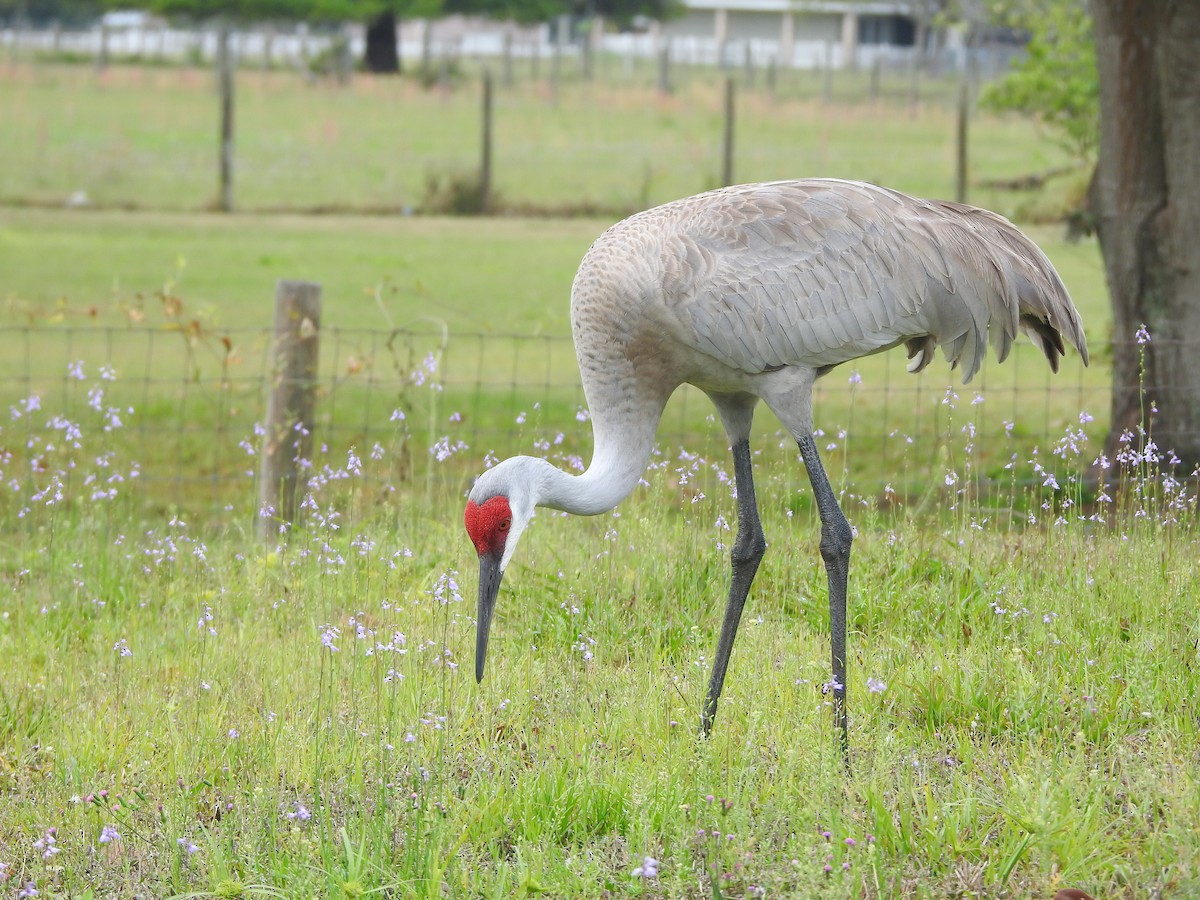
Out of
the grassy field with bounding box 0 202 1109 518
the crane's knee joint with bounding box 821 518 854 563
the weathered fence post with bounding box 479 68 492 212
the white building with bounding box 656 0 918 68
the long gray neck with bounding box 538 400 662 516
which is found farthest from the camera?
the white building with bounding box 656 0 918 68

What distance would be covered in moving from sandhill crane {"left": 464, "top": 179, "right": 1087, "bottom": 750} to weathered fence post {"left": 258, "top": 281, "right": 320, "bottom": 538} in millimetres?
Answer: 2470

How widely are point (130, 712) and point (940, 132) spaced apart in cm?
2222

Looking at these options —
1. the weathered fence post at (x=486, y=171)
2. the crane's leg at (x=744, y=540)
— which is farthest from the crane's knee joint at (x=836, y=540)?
the weathered fence post at (x=486, y=171)

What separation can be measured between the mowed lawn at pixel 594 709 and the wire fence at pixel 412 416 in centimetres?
41

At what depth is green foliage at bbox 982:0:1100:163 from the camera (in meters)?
10.2

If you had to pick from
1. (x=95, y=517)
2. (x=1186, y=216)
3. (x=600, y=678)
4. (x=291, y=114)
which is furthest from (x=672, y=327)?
(x=291, y=114)

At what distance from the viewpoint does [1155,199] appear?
6898 mm

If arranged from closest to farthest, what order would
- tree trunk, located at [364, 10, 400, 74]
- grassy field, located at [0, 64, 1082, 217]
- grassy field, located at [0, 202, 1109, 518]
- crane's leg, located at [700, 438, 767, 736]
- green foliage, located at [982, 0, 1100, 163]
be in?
crane's leg, located at [700, 438, 767, 736], grassy field, located at [0, 202, 1109, 518], green foliage, located at [982, 0, 1100, 163], grassy field, located at [0, 64, 1082, 217], tree trunk, located at [364, 10, 400, 74]

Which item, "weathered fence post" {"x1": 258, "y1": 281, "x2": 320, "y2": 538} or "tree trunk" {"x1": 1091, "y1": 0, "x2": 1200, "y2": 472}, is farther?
"tree trunk" {"x1": 1091, "y1": 0, "x2": 1200, "y2": 472}

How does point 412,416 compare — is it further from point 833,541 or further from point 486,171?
point 486,171

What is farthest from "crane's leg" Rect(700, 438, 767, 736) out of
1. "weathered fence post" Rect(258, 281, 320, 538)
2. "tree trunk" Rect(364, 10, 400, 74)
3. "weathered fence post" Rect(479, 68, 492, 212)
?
"tree trunk" Rect(364, 10, 400, 74)

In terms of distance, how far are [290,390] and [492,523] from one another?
289 cm

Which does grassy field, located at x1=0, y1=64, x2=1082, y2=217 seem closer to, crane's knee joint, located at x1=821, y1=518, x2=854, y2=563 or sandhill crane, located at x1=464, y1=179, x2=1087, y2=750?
sandhill crane, located at x1=464, y1=179, x2=1087, y2=750

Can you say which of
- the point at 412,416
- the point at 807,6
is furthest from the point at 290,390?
the point at 807,6
